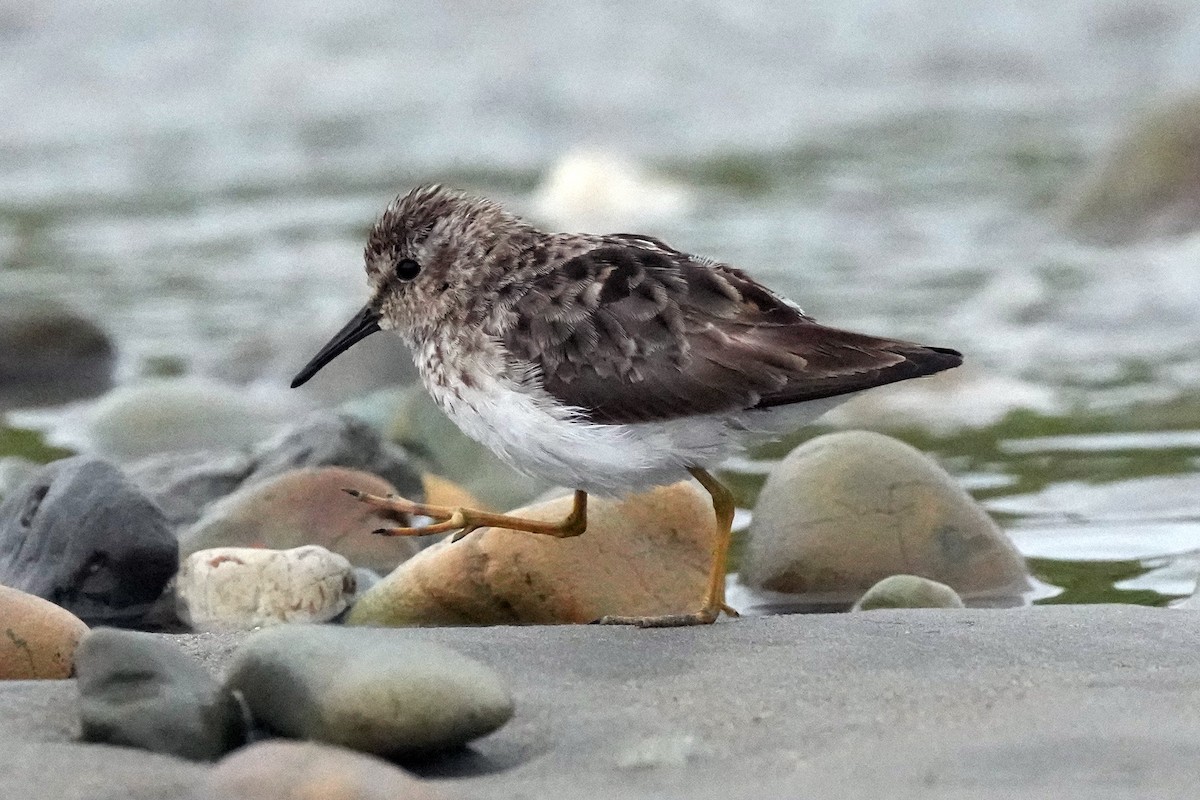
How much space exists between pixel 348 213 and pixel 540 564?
29.7ft

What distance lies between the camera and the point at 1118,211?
1173 cm

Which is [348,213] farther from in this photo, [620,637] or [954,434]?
[620,637]

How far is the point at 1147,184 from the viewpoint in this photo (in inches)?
461

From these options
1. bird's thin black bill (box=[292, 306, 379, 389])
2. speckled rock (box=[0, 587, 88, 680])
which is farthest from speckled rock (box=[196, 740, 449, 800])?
bird's thin black bill (box=[292, 306, 379, 389])

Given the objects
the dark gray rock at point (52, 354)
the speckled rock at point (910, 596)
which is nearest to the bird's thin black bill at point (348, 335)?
the speckled rock at point (910, 596)

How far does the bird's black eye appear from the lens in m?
4.90

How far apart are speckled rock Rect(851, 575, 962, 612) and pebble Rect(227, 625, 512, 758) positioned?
5.66 ft

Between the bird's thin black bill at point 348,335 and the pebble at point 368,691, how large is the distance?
1.90 m

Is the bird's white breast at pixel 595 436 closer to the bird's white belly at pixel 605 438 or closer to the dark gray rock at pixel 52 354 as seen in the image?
the bird's white belly at pixel 605 438

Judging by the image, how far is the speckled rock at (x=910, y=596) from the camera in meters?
4.70

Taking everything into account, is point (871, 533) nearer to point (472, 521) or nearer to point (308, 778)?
point (472, 521)

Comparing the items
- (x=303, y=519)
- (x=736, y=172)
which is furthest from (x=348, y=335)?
(x=736, y=172)

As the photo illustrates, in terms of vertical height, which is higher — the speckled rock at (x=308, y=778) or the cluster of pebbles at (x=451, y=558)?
the cluster of pebbles at (x=451, y=558)

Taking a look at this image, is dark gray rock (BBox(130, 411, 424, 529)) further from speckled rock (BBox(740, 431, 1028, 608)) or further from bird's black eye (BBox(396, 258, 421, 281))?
speckled rock (BBox(740, 431, 1028, 608))
